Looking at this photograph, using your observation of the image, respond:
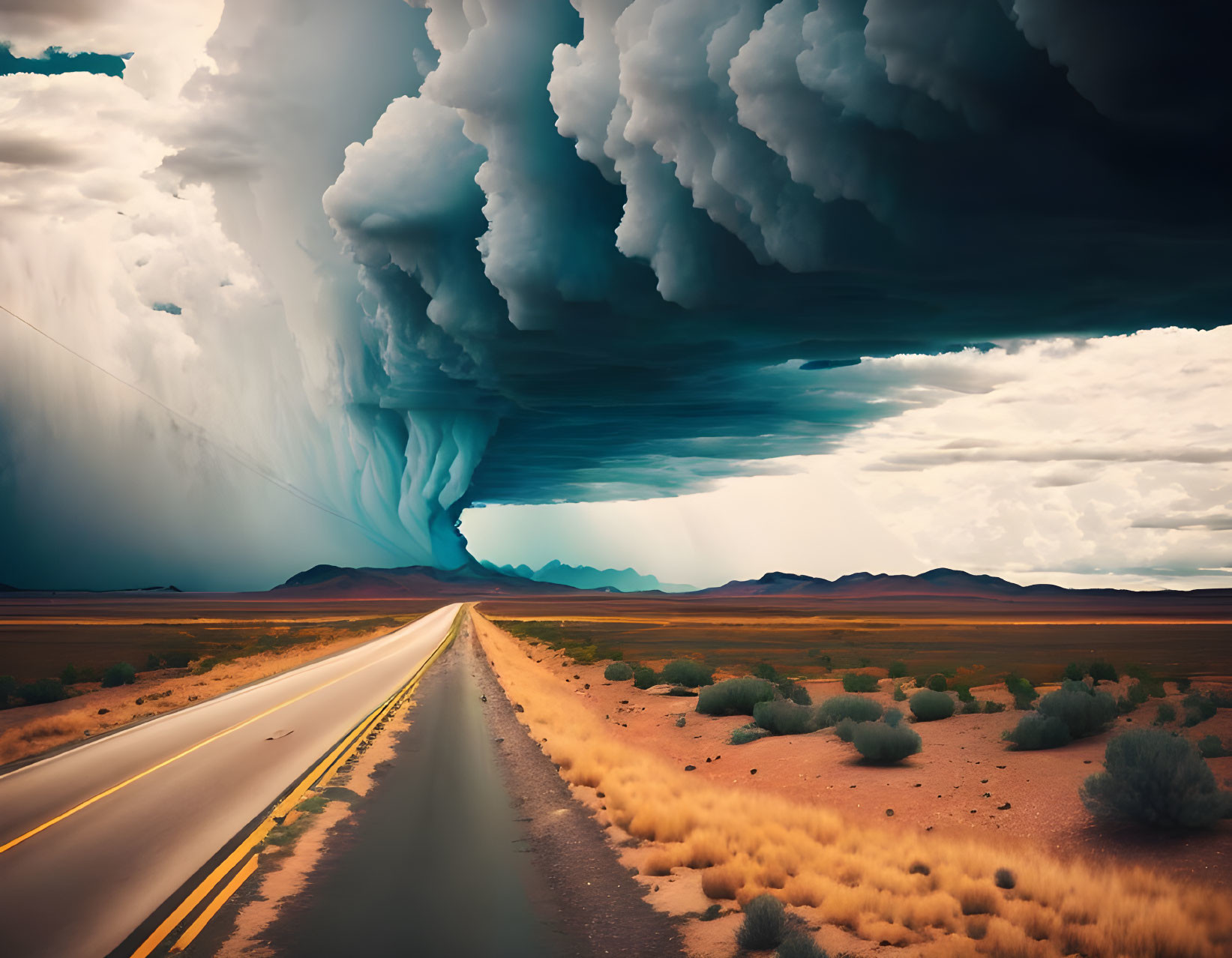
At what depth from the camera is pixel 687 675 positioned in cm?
3102

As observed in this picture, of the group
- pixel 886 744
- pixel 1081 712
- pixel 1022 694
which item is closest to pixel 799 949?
pixel 886 744

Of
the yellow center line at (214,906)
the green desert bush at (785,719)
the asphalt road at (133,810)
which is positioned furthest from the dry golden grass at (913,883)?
the green desert bush at (785,719)

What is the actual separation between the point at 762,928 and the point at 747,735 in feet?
38.2

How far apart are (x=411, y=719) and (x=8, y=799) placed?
9663 mm

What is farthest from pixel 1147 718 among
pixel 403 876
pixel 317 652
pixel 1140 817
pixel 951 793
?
pixel 317 652

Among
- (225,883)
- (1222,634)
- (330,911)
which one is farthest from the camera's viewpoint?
(1222,634)

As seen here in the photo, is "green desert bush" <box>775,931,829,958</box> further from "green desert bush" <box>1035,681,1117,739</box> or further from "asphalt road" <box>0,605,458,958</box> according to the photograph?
"green desert bush" <box>1035,681,1117,739</box>

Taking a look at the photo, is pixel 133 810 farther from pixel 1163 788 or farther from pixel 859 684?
pixel 859 684

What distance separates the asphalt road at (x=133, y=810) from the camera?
7824 millimetres

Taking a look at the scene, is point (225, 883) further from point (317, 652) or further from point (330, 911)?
point (317, 652)

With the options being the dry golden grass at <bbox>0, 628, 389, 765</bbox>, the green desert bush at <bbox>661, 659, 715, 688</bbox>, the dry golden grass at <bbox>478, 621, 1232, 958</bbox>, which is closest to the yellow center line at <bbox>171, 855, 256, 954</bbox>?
the dry golden grass at <bbox>478, 621, 1232, 958</bbox>

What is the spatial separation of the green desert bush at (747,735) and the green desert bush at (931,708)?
322 cm

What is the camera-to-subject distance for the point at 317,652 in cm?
5388

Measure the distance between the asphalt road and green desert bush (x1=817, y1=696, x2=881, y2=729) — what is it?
32.7ft
